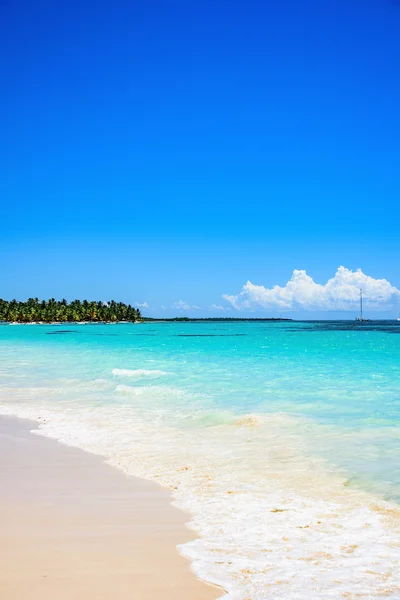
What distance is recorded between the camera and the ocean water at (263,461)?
14.9 feet

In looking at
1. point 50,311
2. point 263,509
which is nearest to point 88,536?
point 263,509

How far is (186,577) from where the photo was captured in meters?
4.32

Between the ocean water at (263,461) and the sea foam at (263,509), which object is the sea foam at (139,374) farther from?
the sea foam at (263,509)

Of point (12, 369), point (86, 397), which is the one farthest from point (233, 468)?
point (12, 369)

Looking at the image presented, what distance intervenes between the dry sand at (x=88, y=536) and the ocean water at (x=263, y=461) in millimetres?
262

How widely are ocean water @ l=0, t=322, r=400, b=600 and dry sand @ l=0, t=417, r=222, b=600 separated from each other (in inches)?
10.3

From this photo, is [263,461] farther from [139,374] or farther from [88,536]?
[139,374]

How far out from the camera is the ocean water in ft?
14.9

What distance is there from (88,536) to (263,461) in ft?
13.4

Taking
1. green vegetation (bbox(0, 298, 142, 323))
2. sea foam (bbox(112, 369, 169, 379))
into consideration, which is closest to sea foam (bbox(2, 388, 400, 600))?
sea foam (bbox(112, 369, 169, 379))

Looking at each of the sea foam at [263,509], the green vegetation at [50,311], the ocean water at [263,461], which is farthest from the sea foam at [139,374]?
the green vegetation at [50,311]

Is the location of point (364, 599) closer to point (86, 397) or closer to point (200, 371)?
point (86, 397)

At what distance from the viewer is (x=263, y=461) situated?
28.2 feet

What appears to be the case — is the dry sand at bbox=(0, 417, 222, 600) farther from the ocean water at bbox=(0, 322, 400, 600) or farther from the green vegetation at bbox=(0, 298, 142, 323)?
the green vegetation at bbox=(0, 298, 142, 323)
